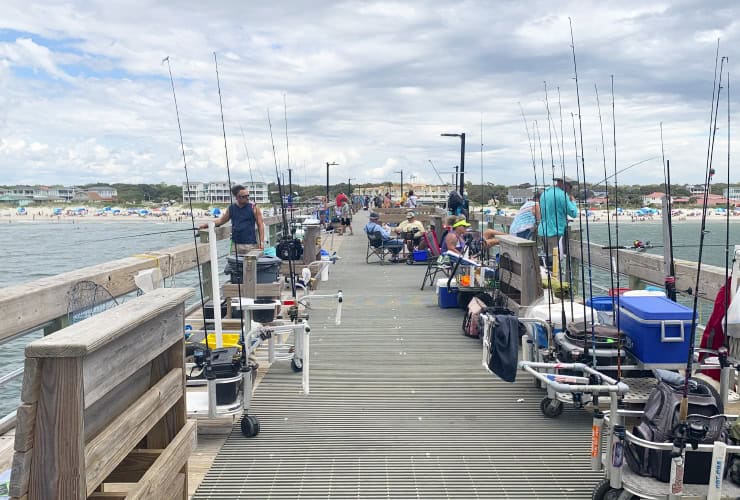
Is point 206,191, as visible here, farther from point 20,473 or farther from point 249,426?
point 20,473

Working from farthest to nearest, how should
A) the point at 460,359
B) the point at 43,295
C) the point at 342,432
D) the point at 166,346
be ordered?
the point at 460,359 → the point at 342,432 → the point at 43,295 → the point at 166,346

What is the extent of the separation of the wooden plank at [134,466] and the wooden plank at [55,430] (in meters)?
0.80

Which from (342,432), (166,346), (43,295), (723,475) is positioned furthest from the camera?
(342,432)

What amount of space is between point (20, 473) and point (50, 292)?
218 centimetres

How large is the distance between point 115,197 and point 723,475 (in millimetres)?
167957

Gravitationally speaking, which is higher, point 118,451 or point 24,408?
point 24,408

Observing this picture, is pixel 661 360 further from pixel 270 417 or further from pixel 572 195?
pixel 572 195

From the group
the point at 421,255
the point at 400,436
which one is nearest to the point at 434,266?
the point at 421,255

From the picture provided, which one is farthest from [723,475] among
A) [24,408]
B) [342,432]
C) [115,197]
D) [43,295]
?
[115,197]

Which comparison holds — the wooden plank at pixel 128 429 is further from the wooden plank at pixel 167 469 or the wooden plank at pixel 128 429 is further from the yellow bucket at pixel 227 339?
the yellow bucket at pixel 227 339

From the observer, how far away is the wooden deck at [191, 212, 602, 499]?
148 inches

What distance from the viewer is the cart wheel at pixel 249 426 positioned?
173 inches

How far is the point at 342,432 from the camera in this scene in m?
4.53

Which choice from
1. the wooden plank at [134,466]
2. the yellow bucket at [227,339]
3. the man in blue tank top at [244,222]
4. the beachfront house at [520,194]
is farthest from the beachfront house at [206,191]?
the beachfront house at [520,194]
